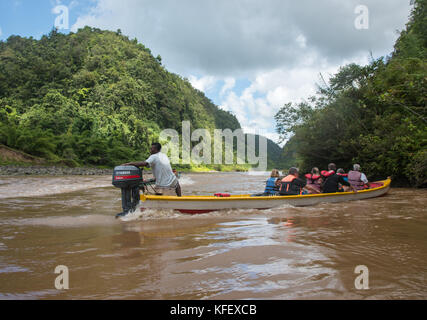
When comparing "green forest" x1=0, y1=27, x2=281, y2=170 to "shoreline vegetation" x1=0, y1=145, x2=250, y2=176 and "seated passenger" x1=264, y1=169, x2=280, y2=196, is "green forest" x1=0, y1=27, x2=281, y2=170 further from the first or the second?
"seated passenger" x1=264, y1=169, x2=280, y2=196

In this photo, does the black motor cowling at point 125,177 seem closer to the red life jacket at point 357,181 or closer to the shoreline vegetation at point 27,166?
the red life jacket at point 357,181

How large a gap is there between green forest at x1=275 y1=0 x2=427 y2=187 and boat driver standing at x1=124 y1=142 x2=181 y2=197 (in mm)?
10757

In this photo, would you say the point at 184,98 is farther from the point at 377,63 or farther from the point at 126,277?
the point at 126,277

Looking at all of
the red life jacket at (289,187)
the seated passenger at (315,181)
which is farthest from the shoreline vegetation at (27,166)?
the seated passenger at (315,181)

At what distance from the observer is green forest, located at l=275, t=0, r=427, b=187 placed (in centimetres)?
1508

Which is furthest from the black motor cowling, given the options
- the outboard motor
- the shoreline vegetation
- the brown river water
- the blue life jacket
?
the shoreline vegetation

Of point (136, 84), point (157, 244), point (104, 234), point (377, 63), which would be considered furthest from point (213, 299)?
point (136, 84)

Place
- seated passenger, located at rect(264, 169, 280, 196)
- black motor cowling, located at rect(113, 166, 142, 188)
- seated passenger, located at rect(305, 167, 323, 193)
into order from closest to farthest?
black motor cowling, located at rect(113, 166, 142, 188)
seated passenger, located at rect(264, 169, 280, 196)
seated passenger, located at rect(305, 167, 323, 193)

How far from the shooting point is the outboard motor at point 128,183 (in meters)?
6.20

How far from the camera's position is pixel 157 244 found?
434cm

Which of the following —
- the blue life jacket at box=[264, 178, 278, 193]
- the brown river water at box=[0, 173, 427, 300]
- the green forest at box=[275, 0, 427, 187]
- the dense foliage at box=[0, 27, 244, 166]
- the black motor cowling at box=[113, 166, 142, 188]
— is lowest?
the brown river water at box=[0, 173, 427, 300]

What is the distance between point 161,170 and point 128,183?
2.60 ft

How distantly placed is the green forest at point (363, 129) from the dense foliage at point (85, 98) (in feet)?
79.1
